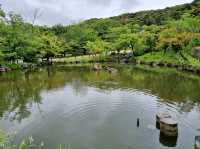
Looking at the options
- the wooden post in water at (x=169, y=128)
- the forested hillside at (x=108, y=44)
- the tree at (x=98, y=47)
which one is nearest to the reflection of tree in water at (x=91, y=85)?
the wooden post in water at (x=169, y=128)

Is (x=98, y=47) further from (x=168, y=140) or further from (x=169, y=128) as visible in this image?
(x=168, y=140)

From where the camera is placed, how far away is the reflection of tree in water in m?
23.2

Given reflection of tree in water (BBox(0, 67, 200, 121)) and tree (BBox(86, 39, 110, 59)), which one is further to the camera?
tree (BBox(86, 39, 110, 59))

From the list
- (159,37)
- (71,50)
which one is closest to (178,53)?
(159,37)

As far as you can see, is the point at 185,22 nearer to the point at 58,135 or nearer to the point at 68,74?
the point at 68,74

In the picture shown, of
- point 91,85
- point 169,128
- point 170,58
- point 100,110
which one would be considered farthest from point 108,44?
point 169,128

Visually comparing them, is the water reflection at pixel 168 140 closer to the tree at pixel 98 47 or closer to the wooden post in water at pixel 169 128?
the wooden post in water at pixel 169 128

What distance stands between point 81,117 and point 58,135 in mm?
3702

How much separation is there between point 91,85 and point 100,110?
11.7 meters

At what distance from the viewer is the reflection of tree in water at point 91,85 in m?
23.2

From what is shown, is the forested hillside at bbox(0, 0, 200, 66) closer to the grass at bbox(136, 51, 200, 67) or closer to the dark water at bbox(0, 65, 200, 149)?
the grass at bbox(136, 51, 200, 67)

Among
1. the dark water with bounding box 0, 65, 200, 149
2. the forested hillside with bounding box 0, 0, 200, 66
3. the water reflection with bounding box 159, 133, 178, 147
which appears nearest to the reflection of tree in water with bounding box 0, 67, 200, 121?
the dark water with bounding box 0, 65, 200, 149

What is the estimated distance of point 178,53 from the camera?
5231cm

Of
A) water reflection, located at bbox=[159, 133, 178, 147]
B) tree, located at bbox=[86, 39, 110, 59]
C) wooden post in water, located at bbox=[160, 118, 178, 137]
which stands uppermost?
tree, located at bbox=[86, 39, 110, 59]
